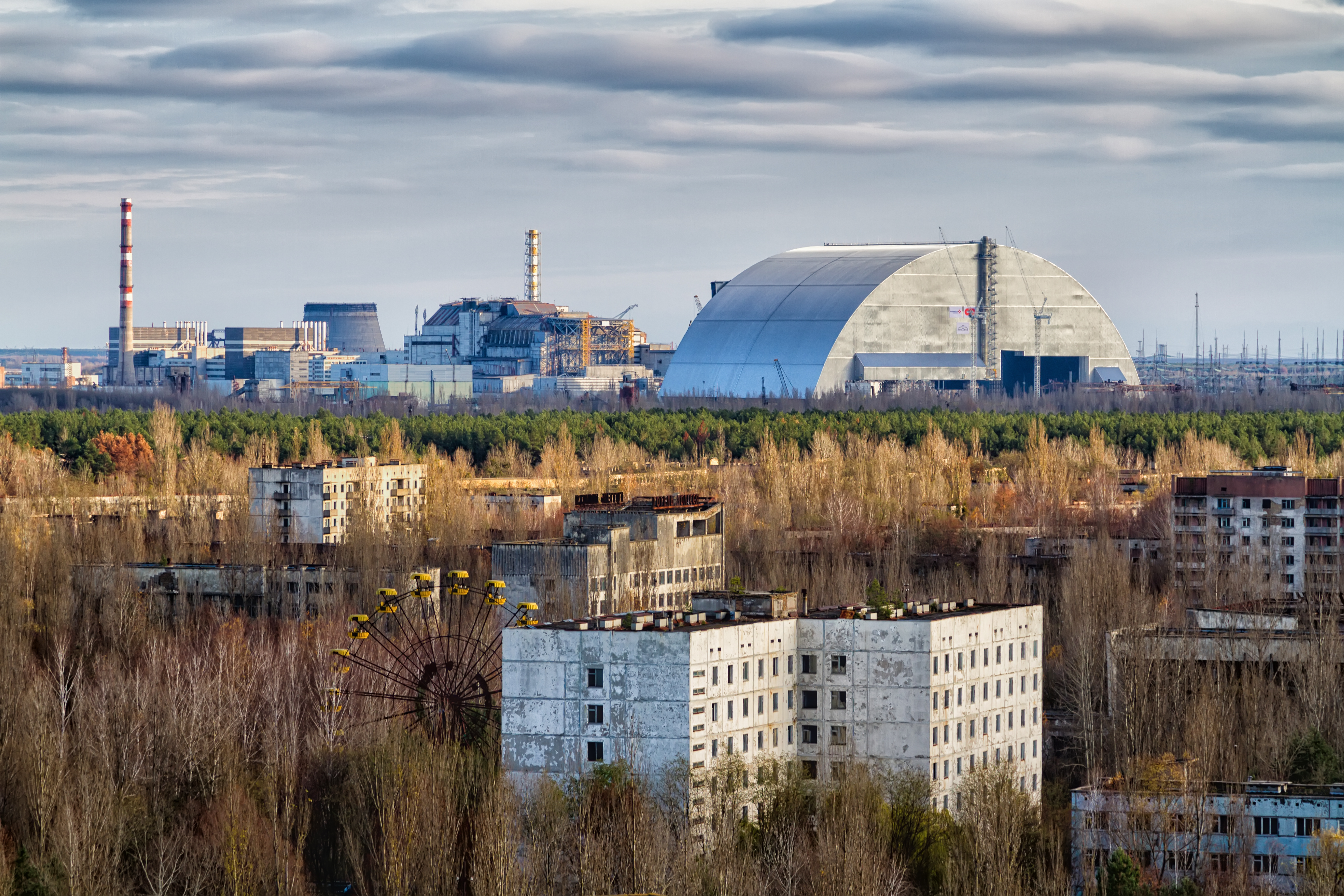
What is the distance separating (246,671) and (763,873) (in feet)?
36.2

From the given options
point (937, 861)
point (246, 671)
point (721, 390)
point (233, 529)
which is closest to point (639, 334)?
point (721, 390)

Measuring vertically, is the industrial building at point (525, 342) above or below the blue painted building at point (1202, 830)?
above

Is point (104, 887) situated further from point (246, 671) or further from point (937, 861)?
point (246, 671)

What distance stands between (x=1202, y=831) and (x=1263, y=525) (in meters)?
24.7

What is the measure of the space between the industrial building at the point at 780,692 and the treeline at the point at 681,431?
3860 cm

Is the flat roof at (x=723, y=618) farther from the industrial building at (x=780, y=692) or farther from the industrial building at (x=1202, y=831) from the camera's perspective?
the industrial building at (x=1202, y=831)

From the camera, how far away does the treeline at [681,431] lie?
6688 cm

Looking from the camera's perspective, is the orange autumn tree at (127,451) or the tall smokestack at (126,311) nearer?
the orange autumn tree at (127,451)

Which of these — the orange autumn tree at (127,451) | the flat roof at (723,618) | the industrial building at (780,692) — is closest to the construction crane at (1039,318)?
the orange autumn tree at (127,451)

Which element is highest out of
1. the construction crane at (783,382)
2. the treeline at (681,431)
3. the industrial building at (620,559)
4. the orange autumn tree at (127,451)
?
the construction crane at (783,382)

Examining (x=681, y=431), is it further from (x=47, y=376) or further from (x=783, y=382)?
(x=47, y=376)

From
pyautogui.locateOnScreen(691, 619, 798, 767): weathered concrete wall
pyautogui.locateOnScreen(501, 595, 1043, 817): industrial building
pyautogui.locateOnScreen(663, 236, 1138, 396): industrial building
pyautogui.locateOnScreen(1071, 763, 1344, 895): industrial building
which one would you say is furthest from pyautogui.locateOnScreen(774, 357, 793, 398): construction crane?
pyautogui.locateOnScreen(1071, 763, 1344, 895): industrial building

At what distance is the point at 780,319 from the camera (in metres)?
90.8

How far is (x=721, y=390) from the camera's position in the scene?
303ft
